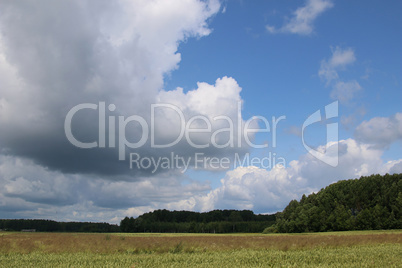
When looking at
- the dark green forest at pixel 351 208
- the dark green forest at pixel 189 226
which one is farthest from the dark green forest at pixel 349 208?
the dark green forest at pixel 189 226

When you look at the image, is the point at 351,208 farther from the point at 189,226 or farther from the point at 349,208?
the point at 189,226

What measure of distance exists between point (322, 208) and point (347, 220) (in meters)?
10.00

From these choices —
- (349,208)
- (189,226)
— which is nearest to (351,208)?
(349,208)

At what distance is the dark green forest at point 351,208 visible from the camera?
85312 millimetres

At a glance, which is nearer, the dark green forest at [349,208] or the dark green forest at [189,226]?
the dark green forest at [349,208]

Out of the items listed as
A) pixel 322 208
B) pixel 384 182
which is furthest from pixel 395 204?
pixel 322 208

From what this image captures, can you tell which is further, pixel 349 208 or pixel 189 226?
pixel 189 226

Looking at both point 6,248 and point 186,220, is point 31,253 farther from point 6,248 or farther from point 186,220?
point 186,220

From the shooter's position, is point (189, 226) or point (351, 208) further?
point (189, 226)

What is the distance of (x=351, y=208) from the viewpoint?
9581 centimetres

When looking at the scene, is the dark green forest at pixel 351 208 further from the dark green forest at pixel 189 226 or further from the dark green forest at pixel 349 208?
the dark green forest at pixel 189 226

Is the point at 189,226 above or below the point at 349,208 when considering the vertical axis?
below

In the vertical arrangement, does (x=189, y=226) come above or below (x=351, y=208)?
below

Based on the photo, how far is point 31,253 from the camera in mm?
22844
